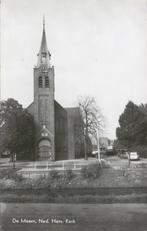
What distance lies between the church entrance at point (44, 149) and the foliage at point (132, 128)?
11709mm

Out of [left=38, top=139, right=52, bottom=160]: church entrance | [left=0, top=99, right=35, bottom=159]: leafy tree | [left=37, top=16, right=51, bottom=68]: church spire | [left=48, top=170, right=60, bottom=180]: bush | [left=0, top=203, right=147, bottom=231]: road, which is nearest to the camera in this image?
[left=0, top=203, right=147, bottom=231]: road

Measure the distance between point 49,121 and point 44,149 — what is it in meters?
4.27

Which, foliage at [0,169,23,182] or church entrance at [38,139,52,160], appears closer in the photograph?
foliage at [0,169,23,182]

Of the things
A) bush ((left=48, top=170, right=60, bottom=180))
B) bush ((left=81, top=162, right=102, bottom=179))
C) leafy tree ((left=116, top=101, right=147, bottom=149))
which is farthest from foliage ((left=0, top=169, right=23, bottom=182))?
leafy tree ((left=116, top=101, right=147, bottom=149))

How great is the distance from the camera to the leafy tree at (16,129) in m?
33.7

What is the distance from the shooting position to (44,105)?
40.7 meters

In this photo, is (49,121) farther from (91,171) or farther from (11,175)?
(91,171)

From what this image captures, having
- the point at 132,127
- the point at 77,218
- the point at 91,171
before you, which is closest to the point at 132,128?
the point at 132,127

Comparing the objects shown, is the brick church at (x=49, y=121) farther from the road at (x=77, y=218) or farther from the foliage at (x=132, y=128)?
the road at (x=77, y=218)

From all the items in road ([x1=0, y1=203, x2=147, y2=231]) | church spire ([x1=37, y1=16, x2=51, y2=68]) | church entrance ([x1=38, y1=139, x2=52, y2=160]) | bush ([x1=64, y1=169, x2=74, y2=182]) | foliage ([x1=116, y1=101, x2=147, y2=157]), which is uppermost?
church spire ([x1=37, y1=16, x2=51, y2=68])

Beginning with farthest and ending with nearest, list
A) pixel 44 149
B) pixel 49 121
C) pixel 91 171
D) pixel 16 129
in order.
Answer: pixel 49 121 → pixel 44 149 → pixel 16 129 → pixel 91 171

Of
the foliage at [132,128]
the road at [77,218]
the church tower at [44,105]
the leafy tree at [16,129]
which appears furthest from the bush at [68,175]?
the foliage at [132,128]

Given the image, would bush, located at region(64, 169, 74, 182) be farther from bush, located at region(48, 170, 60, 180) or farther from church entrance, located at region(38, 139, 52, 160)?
church entrance, located at region(38, 139, 52, 160)

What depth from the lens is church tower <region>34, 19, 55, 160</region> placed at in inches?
1537
